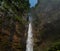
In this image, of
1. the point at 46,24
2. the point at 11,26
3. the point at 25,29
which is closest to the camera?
the point at 11,26

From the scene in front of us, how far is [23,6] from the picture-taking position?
1384 centimetres

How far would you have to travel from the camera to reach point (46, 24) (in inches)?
548

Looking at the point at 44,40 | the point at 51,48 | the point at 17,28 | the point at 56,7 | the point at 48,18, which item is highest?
the point at 56,7

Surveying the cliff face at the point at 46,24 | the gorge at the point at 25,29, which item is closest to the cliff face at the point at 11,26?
the gorge at the point at 25,29

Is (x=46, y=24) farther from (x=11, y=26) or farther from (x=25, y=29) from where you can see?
(x=11, y=26)

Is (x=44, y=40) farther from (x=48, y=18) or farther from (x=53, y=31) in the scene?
(x=48, y=18)

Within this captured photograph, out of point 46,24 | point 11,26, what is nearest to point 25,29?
point 46,24

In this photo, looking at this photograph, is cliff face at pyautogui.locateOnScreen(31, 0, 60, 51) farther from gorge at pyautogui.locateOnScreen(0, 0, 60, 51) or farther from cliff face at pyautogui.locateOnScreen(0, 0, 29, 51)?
cliff face at pyautogui.locateOnScreen(0, 0, 29, 51)

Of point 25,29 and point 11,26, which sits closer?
point 11,26

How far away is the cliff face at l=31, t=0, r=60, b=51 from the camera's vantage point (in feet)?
41.2

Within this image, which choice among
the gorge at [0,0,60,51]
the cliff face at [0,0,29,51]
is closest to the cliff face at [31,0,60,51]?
the gorge at [0,0,60,51]

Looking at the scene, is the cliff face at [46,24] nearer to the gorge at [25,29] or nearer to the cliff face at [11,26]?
the gorge at [25,29]

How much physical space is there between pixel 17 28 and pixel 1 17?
1.43 meters

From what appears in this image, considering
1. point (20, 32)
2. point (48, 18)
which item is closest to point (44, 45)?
point (20, 32)
